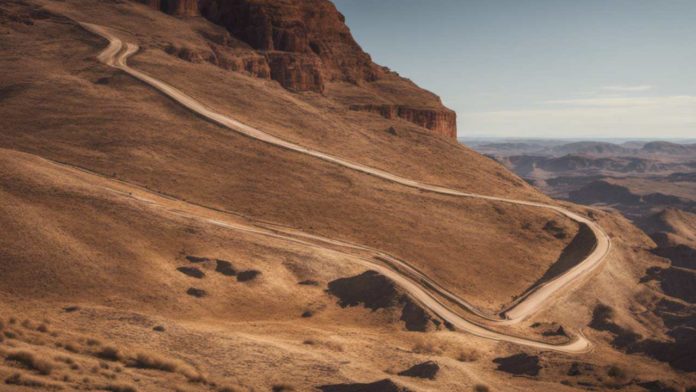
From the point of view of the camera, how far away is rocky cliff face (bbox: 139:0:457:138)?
322 feet

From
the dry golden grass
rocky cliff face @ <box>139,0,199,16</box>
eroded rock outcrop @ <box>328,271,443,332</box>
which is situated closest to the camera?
the dry golden grass

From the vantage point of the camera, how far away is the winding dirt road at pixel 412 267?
140ft

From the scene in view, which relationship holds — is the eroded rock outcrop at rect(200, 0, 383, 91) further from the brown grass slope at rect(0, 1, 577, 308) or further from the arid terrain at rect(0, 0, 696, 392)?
the brown grass slope at rect(0, 1, 577, 308)

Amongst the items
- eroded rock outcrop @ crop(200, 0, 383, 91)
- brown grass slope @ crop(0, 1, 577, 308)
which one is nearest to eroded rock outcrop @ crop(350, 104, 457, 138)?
eroded rock outcrop @ crop(200, 0, 383, 91)

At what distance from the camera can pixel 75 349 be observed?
22.4 meters

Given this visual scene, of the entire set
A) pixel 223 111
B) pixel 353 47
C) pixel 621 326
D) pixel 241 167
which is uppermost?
pixel 353 47

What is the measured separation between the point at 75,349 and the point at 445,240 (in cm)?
4233

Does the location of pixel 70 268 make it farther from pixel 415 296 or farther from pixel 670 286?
pixel 670 286

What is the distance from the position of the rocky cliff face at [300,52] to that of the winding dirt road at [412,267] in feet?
47.2

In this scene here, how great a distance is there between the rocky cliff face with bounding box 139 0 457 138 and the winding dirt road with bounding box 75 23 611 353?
14.4m

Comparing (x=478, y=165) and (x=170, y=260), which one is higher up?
(x=478, y=165)

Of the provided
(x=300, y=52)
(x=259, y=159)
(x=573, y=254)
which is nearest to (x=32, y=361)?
(x=259, y=159)

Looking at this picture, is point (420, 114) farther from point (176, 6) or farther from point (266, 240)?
point (266, 240)

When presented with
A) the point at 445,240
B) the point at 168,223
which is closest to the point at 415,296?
the point at 445,240
